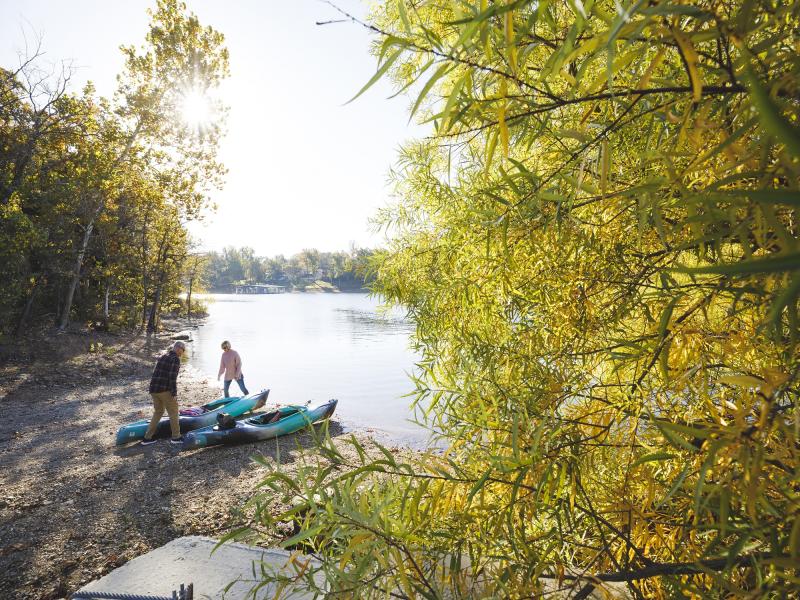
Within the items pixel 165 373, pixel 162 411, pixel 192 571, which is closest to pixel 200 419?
pixel 162 411

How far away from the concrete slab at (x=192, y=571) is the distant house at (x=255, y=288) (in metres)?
123

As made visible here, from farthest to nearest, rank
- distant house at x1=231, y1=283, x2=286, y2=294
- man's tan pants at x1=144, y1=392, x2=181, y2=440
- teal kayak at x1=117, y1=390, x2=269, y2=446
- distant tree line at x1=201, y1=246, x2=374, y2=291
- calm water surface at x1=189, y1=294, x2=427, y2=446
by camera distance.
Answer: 1. distant tree line at x1=201, y1=246, x2=374, y2=291
2. distant house at x1=231, y1=283, x2=286, y2=294
3. calm water surface at x1=189, y1=294, x2=427, y2=446
4. teal kayak at x1=117, y1=390, x2=269, y2=446
5. man's tan pants at x1=144, y1=392, x2=181, y2=440

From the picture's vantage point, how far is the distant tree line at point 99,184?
1345cm

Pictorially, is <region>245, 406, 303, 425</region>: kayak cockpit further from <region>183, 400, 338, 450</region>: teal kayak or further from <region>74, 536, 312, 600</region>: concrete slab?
<region>74, 536, 312, 600</region>: concrete slab

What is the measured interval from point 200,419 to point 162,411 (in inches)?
60.6

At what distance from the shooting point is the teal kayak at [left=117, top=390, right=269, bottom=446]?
8.82m

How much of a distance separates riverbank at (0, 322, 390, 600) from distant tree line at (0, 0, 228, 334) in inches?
192

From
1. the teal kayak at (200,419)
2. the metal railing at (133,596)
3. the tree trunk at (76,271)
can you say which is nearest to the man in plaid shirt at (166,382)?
the teal kayak at (200,419)

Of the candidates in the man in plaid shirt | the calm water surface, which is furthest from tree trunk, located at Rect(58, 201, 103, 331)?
the man in plaid shirt

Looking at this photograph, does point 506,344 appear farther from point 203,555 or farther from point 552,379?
point 203,555

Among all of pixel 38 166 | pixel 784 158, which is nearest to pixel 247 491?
pixel 784 158

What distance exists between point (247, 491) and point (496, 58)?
726 centimetres

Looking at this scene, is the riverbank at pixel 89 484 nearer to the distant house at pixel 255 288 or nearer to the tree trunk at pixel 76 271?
the tree trunk at pixel 76 271

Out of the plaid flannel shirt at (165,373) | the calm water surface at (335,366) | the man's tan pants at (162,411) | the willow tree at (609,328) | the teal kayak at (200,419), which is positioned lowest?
the calm water surface at (335,366)
